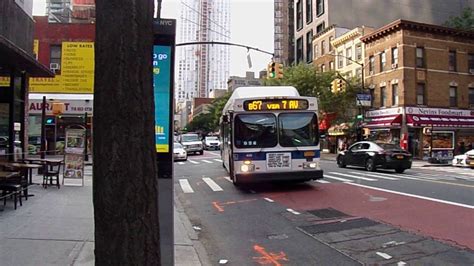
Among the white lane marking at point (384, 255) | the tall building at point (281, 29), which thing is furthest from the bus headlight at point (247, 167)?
the tall building at point (281, 29)

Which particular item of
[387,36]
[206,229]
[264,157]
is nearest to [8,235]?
[206,229]

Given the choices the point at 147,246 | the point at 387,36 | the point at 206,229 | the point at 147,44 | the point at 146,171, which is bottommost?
the point at 206,229

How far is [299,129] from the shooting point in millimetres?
13148

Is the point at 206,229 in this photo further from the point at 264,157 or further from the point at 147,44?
the point at 147,44

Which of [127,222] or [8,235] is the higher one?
[127,222]

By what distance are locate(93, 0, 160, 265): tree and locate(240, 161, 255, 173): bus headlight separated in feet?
33.7

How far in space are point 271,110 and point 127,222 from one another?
10.7 meters

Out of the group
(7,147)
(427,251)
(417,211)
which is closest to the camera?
(427,251)

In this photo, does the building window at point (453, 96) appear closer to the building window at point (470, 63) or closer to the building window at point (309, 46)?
the building window at point (470, 63)

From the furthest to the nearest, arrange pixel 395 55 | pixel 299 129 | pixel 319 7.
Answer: pixel 319 7, pixel 395 55, pixel 299 129

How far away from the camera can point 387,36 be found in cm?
3800

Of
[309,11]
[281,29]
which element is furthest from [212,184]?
[281,29]

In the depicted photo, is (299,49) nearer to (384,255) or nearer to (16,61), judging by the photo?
(16,61)

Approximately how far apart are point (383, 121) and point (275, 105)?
87.7ft
